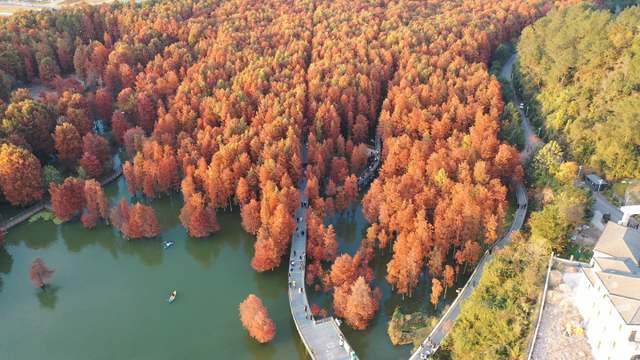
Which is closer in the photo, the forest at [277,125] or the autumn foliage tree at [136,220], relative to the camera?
the forest at [277,125]

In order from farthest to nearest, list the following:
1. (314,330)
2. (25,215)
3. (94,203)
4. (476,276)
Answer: (25,215), (94,203), (476,276), (314,330)

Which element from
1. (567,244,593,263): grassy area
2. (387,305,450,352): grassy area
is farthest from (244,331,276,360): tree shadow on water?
(567,244,593,263): grassy area

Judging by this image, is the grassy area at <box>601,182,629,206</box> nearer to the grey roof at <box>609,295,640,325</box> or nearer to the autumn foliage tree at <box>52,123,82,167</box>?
the grey roof at <box>609,295,640,325</box>

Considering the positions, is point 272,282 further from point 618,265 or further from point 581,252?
point 618,265

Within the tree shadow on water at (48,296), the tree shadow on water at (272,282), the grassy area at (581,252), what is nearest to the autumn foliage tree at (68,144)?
the tree shadow on water at (48,296)

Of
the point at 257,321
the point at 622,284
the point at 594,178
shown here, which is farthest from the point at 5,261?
the point at 594,178

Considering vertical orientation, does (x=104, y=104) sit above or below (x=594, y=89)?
below

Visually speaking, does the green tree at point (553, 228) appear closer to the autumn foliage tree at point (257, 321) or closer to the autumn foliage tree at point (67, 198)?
the autumn foliage tree at point (257, 321)
